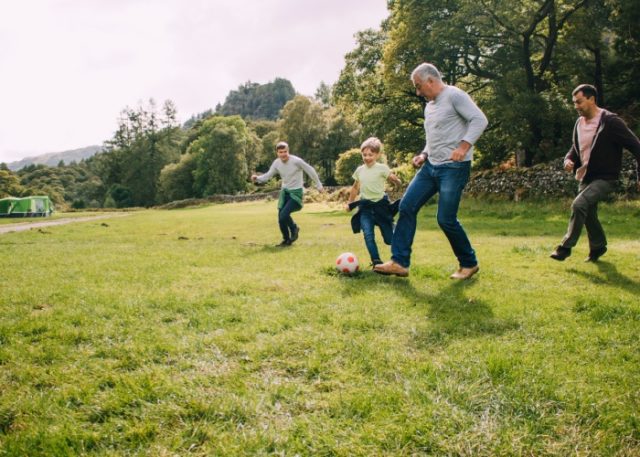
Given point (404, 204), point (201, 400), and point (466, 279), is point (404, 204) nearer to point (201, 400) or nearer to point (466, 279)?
point (466, 279)

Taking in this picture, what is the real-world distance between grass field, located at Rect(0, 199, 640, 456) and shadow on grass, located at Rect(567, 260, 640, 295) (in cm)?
4

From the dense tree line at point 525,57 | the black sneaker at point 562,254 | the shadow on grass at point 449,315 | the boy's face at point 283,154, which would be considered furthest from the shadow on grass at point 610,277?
the dense tree line at point 525,57

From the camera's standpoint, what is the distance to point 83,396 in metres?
2.55

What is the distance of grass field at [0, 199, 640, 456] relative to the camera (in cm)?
208

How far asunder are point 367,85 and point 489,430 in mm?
29887

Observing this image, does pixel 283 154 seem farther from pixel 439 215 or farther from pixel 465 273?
pixel 465 273

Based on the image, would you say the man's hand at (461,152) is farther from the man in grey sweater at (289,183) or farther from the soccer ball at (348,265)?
the man in grey sweater at (289,183)

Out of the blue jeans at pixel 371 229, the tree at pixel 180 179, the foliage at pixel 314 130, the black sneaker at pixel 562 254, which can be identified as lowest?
the black sneaker at pixel 562 254

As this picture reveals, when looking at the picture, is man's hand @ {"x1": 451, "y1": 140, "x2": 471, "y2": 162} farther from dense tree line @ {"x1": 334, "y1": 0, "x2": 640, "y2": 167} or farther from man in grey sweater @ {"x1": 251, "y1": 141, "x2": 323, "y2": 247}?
dense tree line @ {"x1": 334, "y1": 0, "x2": 640, "y2": 167}

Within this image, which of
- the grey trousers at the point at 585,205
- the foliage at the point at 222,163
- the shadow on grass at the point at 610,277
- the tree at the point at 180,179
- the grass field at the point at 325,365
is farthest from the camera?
the tree at the point at 180,179

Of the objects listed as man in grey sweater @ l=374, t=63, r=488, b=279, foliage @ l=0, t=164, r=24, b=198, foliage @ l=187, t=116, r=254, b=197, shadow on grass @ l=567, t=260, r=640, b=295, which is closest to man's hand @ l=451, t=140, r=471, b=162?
man in grey sweater @ l=374, t=63, r=488, b=279

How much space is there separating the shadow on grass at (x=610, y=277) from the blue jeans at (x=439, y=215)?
4.70 ft

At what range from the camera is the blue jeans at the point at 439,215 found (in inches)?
206

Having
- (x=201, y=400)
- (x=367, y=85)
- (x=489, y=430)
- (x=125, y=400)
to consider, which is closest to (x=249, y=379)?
(x=201, y=400)
